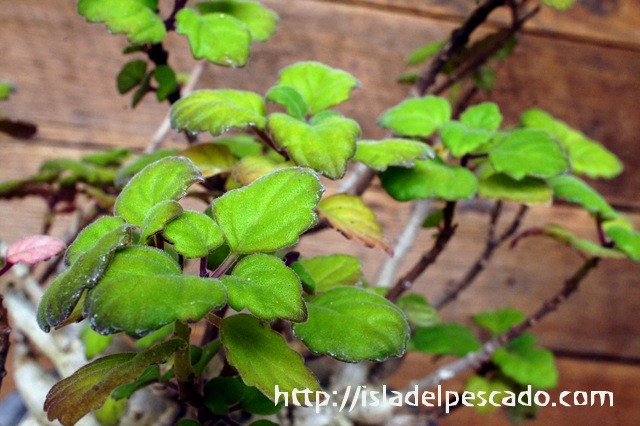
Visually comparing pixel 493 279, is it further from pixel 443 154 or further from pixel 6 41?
pixel 6 41

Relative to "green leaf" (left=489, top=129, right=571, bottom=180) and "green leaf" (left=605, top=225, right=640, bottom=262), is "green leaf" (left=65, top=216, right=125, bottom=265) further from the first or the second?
"green leaf" (left=605, top=225, right=640, bottom=262)

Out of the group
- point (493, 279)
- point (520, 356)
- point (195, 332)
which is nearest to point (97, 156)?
point (195, 332)

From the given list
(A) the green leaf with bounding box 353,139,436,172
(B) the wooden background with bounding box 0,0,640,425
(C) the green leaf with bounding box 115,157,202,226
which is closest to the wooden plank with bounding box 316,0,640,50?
(B) the wooden background with bounding box 0,0,640,425

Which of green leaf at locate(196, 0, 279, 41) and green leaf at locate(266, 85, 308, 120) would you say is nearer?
green leaf at locate(266, 85, 308, 120)

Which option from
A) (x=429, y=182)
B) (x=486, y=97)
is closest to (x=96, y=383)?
(x=429, y=182)

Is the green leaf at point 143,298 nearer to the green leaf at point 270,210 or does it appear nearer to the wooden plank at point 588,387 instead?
the green leaf at point 270,210

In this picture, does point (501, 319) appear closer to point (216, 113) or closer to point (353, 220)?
point (353, 220)
